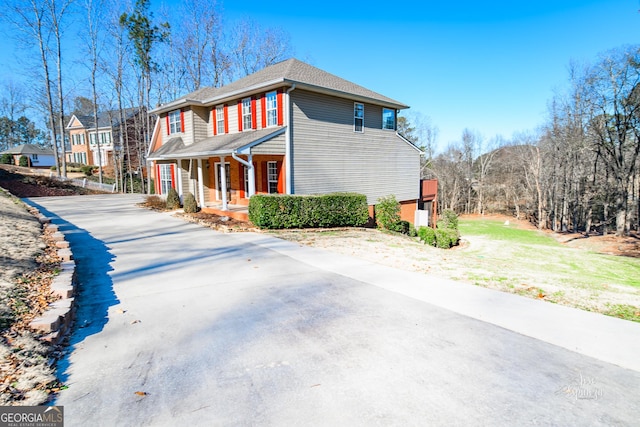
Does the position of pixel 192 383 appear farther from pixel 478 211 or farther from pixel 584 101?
pixel 478 211

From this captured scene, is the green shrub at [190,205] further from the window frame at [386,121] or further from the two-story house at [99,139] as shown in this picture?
the two-story house at [99,139]

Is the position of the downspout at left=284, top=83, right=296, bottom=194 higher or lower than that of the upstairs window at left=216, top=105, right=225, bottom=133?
lower

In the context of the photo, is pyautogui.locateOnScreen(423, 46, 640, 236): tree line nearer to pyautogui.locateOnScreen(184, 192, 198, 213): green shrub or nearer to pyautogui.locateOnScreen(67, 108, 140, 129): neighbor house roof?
pyautogui.locateOnScreen(184, 192, 198, 213): green shrub

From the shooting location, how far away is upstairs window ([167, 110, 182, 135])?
1864 centimetres

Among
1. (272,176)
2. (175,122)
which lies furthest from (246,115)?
(175,122)

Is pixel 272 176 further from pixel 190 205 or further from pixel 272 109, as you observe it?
pixel 190 205

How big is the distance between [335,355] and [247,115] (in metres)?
13.7

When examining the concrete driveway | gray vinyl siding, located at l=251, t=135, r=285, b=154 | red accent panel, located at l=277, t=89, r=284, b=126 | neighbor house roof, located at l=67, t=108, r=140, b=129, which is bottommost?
the concrete driveway

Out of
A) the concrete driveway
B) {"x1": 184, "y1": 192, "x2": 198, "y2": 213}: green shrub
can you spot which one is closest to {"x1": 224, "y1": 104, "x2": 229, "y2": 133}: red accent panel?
{"x1": 184, "y1": 192, "x2": 198, "y2": 213}: green shrub

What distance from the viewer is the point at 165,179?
818 inches

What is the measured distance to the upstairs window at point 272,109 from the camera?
1383 cm

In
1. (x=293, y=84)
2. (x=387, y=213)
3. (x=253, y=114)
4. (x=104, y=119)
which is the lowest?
(x=387, y=213)

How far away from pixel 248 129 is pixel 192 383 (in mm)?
13554

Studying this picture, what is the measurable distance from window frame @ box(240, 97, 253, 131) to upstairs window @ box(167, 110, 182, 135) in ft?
17.0
